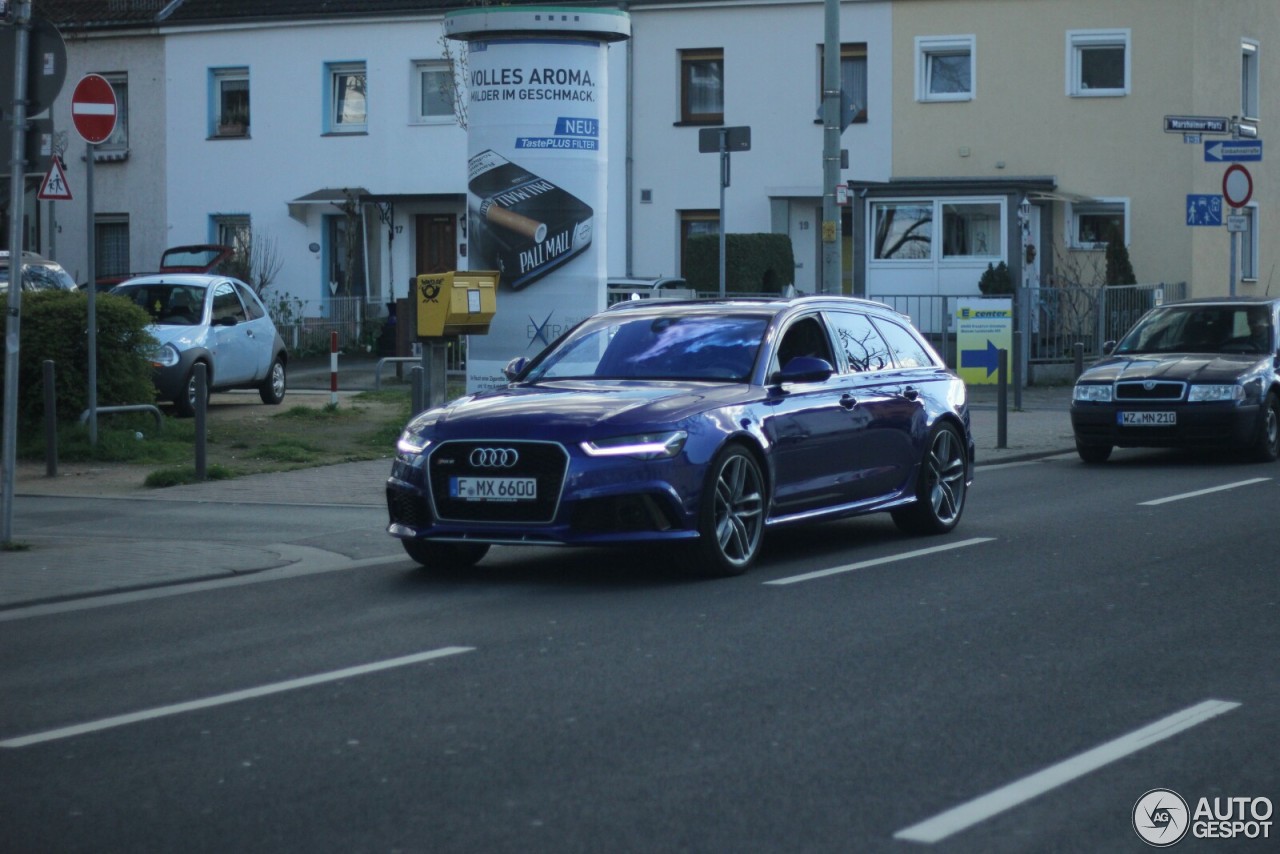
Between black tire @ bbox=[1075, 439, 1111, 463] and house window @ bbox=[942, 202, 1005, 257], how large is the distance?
16.3 metres

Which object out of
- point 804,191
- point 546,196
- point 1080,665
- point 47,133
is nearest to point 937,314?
point 804,191

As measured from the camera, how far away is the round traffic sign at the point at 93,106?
15.5 meters

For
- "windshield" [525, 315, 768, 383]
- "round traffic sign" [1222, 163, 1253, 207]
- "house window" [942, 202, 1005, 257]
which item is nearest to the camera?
"windshield" [525, 315, 768, 383]

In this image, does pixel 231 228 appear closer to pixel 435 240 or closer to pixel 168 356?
pixel 435 240

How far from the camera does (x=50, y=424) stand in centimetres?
1609

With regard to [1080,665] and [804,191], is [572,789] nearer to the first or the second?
[1080,665]

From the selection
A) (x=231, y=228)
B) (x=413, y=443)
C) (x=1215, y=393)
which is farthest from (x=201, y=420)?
(x=231, y=228)

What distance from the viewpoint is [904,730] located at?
6.40 meters

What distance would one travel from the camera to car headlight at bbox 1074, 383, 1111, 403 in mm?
17969

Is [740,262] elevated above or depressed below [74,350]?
above

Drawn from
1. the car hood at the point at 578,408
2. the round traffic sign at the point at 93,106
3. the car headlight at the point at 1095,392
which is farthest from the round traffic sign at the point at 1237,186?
the car hood at the point at 578,408

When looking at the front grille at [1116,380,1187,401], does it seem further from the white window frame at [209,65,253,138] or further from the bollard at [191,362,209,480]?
the white window frame at [209,65,253,138]

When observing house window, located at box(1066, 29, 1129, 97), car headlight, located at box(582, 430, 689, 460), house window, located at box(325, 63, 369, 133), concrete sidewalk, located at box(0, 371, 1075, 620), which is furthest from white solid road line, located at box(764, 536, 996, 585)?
house window, located at box(325, 63, 369, 133)

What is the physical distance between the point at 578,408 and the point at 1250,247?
108 feet
